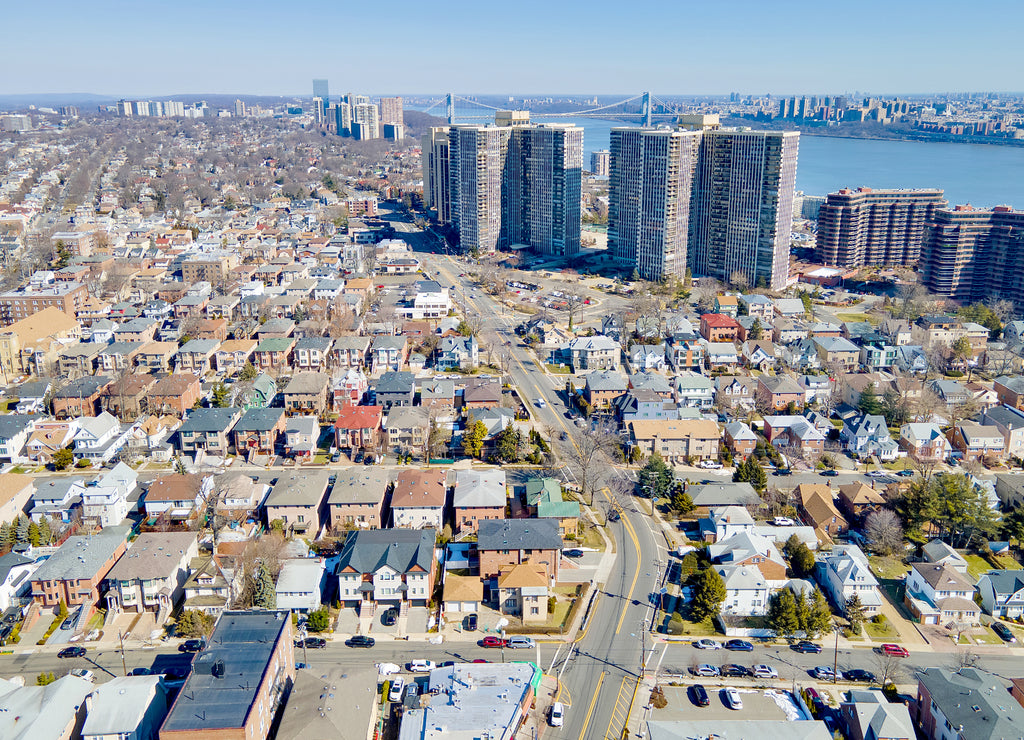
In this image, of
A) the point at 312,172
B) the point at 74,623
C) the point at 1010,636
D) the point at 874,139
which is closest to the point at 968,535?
the point at 1010,636

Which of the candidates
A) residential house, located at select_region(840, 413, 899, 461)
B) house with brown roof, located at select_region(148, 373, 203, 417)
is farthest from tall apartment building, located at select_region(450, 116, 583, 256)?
residential house, located at select_region(840, 413, 899, 461)

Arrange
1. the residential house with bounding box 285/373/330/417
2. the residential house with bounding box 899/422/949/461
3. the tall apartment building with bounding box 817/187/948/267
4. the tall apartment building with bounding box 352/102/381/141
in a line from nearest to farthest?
1. the residential house with bounding box 899/422/949/461
2. the residential house with bounding box 285/373/330/417
3. the tall apartment building with bounding box 817/187/948/267
4. the tall apartment building with bounding box 352/102/381/141

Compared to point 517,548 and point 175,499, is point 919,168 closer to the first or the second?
point 517,548

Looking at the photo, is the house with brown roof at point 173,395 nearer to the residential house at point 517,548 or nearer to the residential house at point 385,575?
the residential house at point 385,575

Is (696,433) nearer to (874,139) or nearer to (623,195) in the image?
(623,195)

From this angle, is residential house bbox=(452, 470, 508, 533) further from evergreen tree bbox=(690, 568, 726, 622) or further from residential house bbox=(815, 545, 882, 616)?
residential house bbox=(815, 545, 882, 616)

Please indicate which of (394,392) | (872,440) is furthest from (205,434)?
(872,440)
